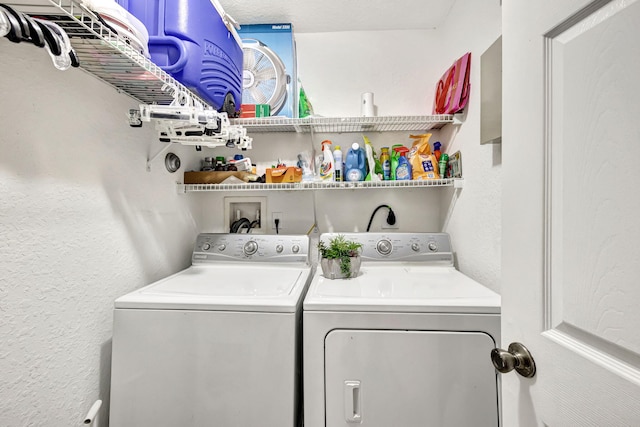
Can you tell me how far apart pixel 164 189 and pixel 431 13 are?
6.50 ft

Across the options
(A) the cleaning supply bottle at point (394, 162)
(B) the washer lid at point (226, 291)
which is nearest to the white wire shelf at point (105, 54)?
(B) the washer lid at point (226, 291)

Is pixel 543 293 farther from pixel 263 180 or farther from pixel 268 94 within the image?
pixel 268 94

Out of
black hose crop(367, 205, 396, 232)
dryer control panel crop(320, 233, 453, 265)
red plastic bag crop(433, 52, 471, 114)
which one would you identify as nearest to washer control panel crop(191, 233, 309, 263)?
dryer control panel crop(320, 233, 453, 265)

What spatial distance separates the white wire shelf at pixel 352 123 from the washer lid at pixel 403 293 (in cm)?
90

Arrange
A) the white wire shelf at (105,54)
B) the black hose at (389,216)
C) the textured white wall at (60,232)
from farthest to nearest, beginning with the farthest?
1. the black hose at (389,216)
2. the textured white wall at (60,232)
3. the white wire shelf at (105,54)

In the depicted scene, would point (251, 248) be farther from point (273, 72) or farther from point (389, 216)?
point (273, 72)

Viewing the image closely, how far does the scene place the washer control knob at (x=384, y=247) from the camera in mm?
1742

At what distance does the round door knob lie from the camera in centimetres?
59

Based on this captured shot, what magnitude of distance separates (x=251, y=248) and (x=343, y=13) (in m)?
1.61

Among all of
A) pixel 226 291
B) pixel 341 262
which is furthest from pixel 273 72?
pixel 226 291

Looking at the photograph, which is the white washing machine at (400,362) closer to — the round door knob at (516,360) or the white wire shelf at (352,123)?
the round door knob at (516,360)

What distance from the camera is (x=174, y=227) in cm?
172

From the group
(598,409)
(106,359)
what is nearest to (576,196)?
(598,409)

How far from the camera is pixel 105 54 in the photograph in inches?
34.5
